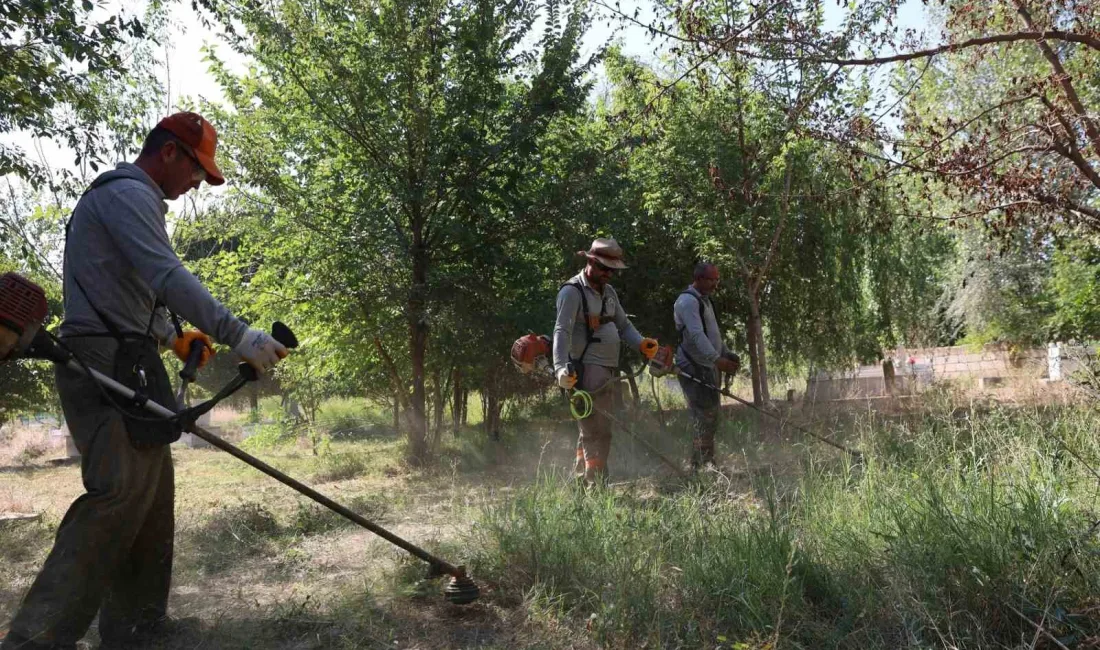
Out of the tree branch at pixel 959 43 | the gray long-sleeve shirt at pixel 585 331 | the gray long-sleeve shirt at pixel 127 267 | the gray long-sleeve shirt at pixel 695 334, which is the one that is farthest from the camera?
the gray long-sleeve shirt at pixel 695 334

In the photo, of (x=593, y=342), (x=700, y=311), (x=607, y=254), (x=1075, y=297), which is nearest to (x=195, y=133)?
(x=607, y=254)

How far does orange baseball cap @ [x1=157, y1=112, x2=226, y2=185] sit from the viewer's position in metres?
3.72

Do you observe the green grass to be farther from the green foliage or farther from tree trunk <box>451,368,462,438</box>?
the green foliage

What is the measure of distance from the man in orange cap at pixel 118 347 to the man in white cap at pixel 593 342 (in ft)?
9.27

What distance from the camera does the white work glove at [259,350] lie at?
330 cm

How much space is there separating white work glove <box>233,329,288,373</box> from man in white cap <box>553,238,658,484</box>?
A: 281 centimetres

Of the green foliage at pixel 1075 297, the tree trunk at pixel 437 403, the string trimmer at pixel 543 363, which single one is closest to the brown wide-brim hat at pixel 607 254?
the string trimmer at pixel 543 363

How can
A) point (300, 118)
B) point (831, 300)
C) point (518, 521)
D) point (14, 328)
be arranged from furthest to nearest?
1. point (831, 300)
2. point (300, 118)
3. point (518, 521)
4. point (14, 328)

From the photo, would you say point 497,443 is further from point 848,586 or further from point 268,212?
point 848,586

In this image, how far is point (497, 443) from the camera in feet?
36.9

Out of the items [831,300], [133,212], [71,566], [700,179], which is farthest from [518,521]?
[831,300]

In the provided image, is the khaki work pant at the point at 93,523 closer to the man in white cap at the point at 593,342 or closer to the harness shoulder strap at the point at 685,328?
the man in white cap at the point at 593,342

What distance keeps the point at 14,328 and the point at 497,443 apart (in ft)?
27.6

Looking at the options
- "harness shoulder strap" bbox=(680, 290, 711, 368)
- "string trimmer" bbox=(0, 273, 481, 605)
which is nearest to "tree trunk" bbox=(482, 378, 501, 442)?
"harness shoulder strap" bbox=(680, 290, 711, 368)
